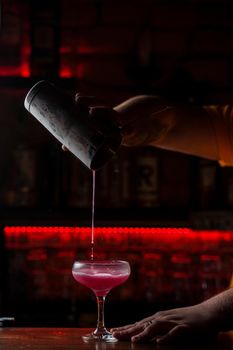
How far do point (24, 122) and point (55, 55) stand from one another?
379 mm

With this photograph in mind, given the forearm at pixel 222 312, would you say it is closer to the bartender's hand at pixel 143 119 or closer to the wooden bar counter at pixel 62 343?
the wooden bar counter at pixel 62 343

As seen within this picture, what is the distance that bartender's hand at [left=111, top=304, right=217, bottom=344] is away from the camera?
1516 mm

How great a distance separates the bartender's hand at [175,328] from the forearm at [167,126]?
22.2 inches

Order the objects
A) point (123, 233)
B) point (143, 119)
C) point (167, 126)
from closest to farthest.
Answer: point (143, 119) → point (167, 126) → point (123, 233)

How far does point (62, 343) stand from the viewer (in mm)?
1497

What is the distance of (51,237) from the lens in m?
3.27

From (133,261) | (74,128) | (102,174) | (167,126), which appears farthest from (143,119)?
(133,261)

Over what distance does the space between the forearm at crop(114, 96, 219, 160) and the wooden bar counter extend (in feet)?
1.97

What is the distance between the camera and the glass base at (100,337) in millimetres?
1540

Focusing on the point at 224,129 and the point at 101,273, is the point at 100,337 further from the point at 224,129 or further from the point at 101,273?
the point at 224,129

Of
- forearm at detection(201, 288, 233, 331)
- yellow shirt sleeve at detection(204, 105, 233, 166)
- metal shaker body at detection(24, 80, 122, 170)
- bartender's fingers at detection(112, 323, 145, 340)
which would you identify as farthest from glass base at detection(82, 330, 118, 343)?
yellow shirt sleeve at detection(204, 105, 233, 166)

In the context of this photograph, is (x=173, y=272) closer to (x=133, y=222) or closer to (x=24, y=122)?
(x=133, y=222)

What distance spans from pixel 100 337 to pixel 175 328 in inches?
6.9

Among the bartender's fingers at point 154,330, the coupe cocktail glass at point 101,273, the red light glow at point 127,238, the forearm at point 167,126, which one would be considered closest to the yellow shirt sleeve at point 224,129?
the forearm at point 167,126
